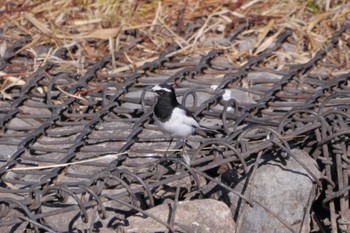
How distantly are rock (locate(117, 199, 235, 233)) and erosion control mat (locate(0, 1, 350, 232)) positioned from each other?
0.07 metres

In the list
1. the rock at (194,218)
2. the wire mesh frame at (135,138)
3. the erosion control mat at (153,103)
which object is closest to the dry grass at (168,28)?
the erosion control mat at (153,103)

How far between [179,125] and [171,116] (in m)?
0.16

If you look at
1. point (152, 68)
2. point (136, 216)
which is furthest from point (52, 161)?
point (152, 68)

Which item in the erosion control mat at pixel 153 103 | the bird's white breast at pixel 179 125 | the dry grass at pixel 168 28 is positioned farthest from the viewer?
the dry grass at pixel 168 28

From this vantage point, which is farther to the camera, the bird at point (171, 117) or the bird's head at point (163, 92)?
the bird's head at point (163, 92)

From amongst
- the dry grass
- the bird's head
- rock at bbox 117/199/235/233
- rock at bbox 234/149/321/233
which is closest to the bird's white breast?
the bird's head

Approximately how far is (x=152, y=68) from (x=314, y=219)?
219 centimetres

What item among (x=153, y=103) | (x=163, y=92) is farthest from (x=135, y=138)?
(x=153, y=103)

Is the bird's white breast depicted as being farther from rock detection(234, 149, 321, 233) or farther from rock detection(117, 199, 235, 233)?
rock detection(117, 199, 235, 233)

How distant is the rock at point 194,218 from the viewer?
3742 millimetres

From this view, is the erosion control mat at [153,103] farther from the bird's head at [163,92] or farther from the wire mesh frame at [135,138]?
the bird's head at [163,92]

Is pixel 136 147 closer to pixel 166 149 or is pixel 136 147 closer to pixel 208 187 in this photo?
pixel 166 149

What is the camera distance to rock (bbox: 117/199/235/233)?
12.3 feet

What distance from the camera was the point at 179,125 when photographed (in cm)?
463
